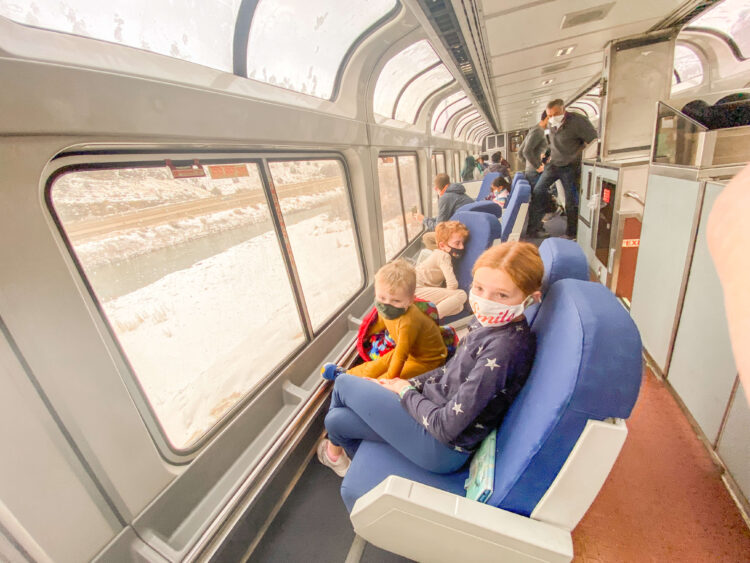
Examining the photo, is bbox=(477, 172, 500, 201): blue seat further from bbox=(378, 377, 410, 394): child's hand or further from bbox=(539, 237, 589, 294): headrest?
bbox=(378, 377, 410, 394): child's hand

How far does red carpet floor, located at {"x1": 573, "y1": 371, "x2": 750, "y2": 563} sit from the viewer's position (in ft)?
4.83

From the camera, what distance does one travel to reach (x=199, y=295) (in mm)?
1925

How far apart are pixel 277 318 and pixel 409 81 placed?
4.77 metres

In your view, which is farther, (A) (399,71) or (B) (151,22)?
(A) (399,71)

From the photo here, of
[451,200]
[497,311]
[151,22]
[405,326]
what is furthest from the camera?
[451,200]

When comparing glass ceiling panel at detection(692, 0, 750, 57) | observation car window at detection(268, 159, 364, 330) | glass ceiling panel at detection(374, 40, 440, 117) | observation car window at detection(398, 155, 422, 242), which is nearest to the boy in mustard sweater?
observation car window at detection(268, 159, 364, 330)

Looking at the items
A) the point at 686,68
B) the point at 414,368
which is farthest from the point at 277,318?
the point at 686,68

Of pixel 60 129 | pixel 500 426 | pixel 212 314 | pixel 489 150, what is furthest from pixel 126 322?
pixel 489 150

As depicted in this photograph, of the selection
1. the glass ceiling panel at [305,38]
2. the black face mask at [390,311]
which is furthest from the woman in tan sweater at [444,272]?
the glass ceiling panel at [305,38]

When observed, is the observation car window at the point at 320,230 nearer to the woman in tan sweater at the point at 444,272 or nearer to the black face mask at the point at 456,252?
the woman in tan sweater at the point at 444,272

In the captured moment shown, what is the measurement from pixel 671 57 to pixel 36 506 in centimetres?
685

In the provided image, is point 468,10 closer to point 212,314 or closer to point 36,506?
point 212,314

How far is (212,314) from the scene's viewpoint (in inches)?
79.7

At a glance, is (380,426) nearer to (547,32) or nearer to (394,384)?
(394,384)
